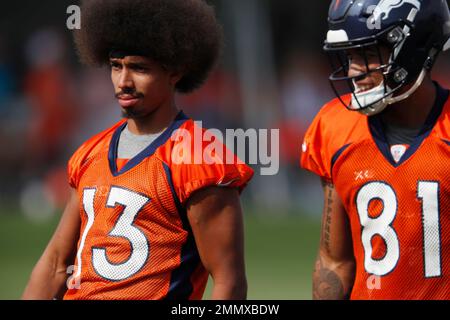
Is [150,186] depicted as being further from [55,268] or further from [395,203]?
[395,203]

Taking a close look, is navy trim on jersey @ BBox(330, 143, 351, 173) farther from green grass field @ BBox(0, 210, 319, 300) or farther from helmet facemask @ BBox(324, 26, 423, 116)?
green grass field @ BBox(0, 210, 319, 300)

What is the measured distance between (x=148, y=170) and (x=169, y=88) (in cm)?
39

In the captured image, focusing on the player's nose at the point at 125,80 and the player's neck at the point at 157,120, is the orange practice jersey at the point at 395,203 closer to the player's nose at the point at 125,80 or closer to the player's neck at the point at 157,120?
the player's neck at the point at 157,120

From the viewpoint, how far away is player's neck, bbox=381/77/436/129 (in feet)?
14.8

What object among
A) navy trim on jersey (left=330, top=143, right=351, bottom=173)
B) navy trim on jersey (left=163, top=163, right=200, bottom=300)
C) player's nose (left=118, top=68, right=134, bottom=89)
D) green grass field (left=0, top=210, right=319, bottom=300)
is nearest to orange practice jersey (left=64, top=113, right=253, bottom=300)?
navy trim on jersey (left=163, top=163, right=200, bottom=300)

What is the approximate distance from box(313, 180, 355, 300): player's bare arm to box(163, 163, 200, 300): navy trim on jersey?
23.1 inches

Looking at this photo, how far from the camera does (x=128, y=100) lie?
14.7ft

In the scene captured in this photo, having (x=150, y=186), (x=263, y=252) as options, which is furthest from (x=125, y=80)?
(x=263, y=252)

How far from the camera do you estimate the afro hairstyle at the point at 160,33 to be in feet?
14.8

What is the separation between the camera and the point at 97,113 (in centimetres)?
1420

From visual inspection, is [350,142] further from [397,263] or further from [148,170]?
[148,170]

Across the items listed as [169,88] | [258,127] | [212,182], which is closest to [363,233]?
[212,182]

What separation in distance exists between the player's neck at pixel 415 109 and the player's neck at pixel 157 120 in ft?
2.95

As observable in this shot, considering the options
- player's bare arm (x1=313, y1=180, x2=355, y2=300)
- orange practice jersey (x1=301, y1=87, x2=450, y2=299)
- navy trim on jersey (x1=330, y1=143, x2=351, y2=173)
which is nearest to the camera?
orange practice jersey (x1=301, y1=87, x2=450, y2=299)
